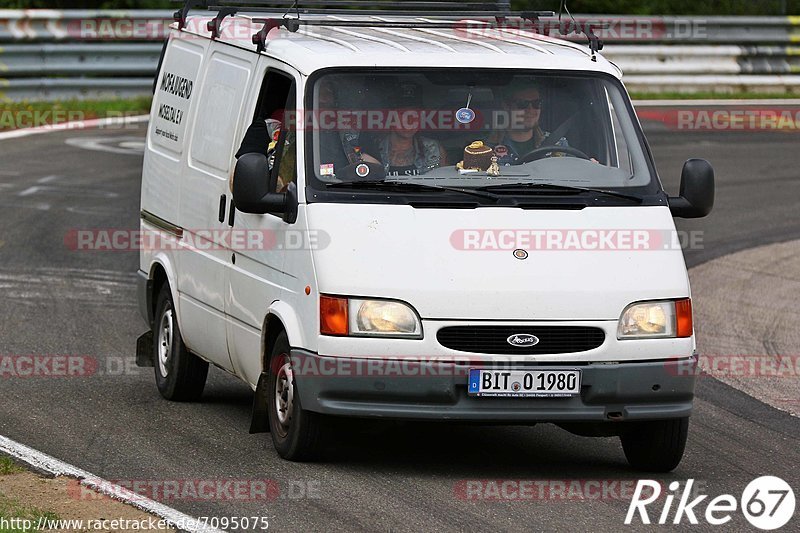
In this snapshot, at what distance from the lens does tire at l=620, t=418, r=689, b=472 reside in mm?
8305

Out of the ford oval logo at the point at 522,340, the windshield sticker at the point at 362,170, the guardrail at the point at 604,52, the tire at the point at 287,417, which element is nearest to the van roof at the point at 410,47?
the windshield sticker at the point at 362,170

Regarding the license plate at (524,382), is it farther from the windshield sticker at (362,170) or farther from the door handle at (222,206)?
the door handle at (222,206)

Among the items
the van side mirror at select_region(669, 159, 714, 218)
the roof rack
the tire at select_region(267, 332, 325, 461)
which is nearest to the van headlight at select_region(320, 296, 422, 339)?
the tire at select_region(267, 332, 325, 461)

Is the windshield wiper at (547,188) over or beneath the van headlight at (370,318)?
over

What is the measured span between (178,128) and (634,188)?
316 centimetres

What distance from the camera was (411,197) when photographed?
8234mm

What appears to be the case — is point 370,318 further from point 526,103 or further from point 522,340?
point 526,103

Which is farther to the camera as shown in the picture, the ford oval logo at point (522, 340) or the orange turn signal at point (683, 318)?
the orange turn signal at point (683, 318)

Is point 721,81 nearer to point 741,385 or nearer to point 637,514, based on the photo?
point 741,385

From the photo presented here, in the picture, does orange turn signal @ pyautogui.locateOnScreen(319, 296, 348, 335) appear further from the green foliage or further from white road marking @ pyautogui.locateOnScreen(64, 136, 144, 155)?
white road marking @ pyautogui.locateOnScreen(64, 136, 144, 155)

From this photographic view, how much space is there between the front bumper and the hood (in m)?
0.28

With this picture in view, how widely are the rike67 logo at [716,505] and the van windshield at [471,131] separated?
5.11ft

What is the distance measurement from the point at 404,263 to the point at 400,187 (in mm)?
545

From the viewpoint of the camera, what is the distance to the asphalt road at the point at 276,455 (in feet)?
24.2
